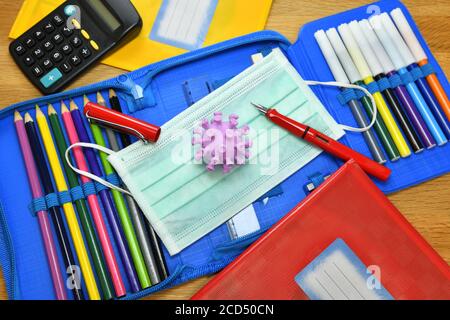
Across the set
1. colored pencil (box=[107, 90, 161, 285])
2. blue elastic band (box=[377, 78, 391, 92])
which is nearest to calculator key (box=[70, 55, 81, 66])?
colored pencil (box=[107, 90, 161, 285])

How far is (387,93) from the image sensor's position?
62 cm

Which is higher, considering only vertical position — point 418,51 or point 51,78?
point 51,78

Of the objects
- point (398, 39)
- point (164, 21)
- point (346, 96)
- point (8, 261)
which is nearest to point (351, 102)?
point (346, 96)

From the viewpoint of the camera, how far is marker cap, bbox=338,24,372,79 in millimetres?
615

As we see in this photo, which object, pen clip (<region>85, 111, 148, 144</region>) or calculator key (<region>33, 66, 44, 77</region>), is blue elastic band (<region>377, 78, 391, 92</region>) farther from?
calculator key (<region>33, 66, 44, 77</region>)

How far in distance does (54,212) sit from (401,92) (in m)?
0.50

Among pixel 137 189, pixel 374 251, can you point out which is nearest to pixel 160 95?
pixel 137 189

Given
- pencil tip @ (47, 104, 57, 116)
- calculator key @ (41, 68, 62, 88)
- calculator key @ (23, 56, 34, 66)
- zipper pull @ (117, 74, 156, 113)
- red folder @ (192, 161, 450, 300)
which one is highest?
calculator key @ (23, 56, 34, 66)

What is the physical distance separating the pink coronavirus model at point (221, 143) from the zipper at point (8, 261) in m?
0.26

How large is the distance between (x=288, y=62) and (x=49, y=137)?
35cm

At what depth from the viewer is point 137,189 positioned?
568 mm

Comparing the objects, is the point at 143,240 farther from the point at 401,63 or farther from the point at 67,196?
the point at 401,63

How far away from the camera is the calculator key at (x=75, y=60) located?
61 centimetres

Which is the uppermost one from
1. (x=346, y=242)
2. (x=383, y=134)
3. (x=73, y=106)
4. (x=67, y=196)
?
(x=73, y=106)
